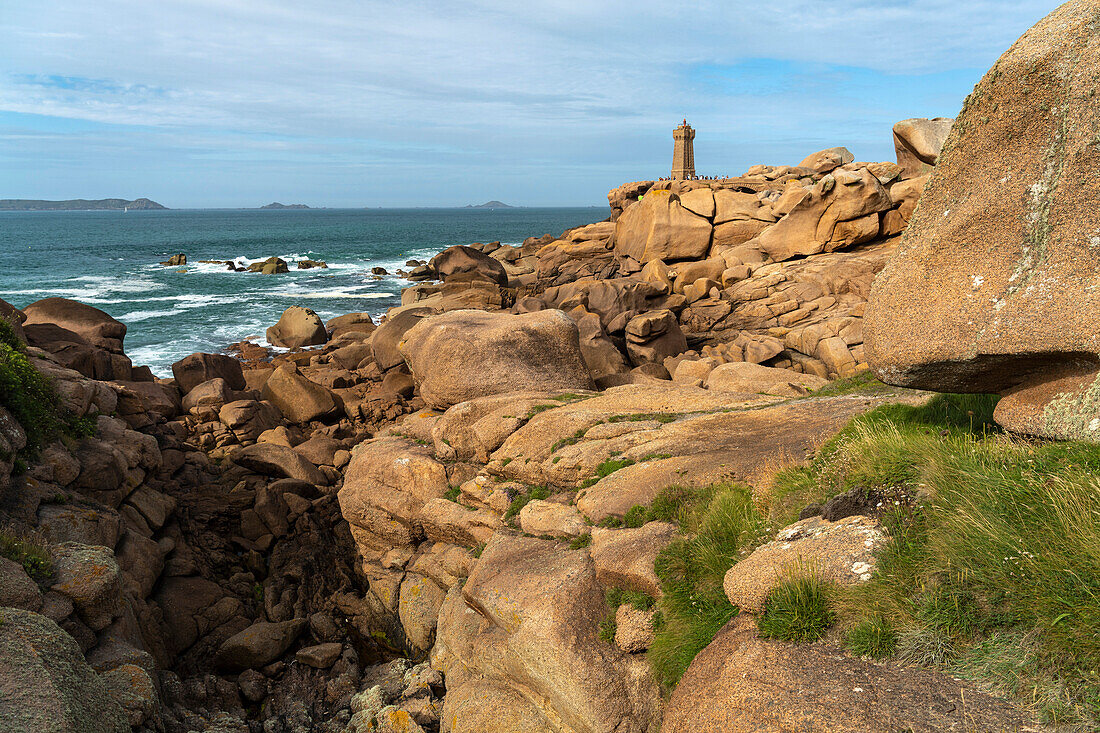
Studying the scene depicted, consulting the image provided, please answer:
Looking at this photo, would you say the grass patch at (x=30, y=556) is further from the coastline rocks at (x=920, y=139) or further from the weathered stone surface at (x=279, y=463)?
the coastline rocks at (x=920, y=139)

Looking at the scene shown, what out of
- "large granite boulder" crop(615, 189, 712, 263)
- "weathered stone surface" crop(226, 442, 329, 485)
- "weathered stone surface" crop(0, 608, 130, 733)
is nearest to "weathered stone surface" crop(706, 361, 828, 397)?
"weathered stone surface" crop(226, 442, 329, 485)

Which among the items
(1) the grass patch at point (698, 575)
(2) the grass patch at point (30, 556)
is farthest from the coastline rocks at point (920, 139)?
(2) the grass patch at point (30, 556)

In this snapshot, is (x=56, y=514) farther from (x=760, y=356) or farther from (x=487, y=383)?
(x=760, y=356)

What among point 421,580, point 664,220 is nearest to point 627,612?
point 421,580

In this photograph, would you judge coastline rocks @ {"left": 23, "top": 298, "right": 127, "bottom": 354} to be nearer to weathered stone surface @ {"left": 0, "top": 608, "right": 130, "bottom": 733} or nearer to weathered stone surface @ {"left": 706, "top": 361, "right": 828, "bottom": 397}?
weathered stone surface @ {"left": 0, "top": 608, "right": 130, "bottom": 733}

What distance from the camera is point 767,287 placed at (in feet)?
107

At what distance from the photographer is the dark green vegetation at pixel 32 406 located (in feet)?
41.7

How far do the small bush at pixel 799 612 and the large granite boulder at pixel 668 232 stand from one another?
36093mm

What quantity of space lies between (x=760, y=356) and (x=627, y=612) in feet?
65.8

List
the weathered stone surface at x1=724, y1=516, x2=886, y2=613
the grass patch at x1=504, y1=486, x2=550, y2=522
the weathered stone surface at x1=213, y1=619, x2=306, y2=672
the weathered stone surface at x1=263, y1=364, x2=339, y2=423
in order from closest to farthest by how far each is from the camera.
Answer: the weathered stone surface at x1=724, y1=516, x2=886, y2=613 → the grass patch at x1=504, y1=486, x2=550, y2=522 → the weathered stone surface at x1=213, y1=619, x2=306, y2=672 → the weathered stone surface at x1=263, y1=364, x2=339, y2=423

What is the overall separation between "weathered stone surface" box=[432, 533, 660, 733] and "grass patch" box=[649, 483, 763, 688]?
0.66 meters

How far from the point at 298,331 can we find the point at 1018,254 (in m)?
35.0

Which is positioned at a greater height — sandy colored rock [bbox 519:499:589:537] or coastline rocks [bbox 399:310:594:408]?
coastline rocks [bbox 399:310:594:408]

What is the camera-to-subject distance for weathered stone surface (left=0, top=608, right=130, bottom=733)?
19.9 ft
